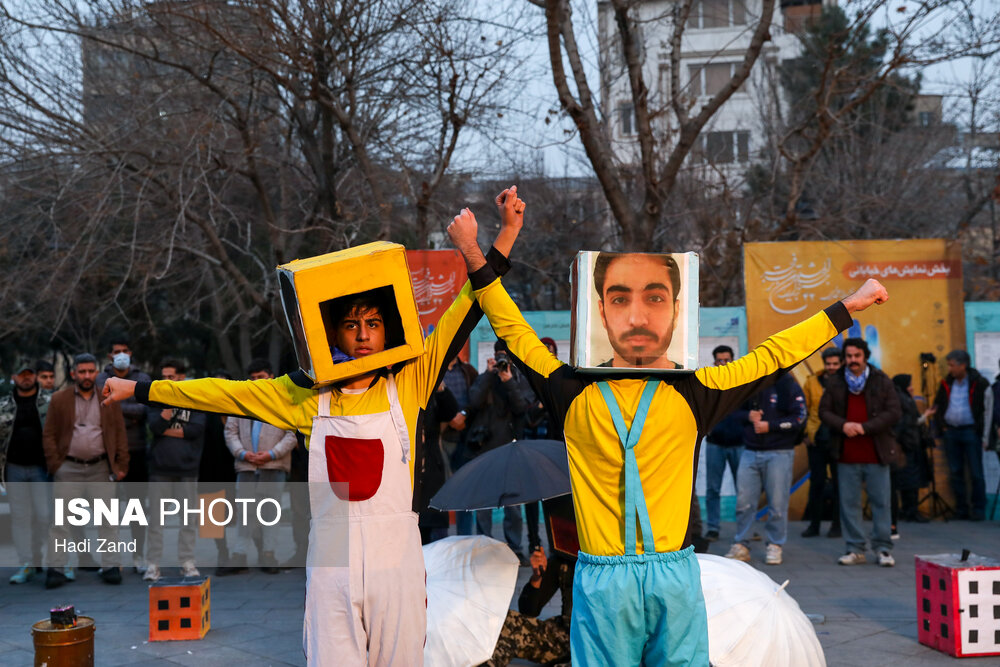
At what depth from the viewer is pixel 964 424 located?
11.4 m

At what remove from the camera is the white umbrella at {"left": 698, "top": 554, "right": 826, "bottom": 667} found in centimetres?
517

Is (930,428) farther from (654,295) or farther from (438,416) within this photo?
(654,295)

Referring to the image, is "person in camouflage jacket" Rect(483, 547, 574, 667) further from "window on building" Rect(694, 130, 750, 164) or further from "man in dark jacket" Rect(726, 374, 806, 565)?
"window on building" Rect(694, 130, 750, 164)

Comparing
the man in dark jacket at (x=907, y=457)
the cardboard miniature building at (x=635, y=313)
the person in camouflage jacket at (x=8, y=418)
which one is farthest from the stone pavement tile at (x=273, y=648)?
the man in dark jacket at (x=907, y=457)

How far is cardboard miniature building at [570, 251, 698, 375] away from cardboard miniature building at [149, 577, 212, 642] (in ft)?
13.8

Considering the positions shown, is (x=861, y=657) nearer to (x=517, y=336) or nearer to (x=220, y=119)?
(x=517, y=336)

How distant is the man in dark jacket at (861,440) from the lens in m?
8.83

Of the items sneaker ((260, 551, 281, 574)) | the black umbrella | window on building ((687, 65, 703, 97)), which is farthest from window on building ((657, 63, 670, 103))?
the black umbrella

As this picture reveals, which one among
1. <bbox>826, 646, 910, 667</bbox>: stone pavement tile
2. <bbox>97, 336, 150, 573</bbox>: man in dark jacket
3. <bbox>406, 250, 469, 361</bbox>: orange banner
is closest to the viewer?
<bbox>826, 646, 910, 667</bbox>: stone pavement tile

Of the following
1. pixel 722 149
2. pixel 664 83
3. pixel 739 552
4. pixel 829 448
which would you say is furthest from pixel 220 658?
pixel 664 83

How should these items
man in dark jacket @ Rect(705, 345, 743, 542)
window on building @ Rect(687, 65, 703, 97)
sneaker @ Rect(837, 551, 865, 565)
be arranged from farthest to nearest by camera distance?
window on building @ Rect(687, 65, 703, 97) < man in dark jacket @ Rect(705, 345, 743, 542) < sneaker @ Rect(837, 551, 865, 565)

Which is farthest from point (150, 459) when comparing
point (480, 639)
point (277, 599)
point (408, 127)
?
point (408, 127)

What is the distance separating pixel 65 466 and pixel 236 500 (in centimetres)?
162

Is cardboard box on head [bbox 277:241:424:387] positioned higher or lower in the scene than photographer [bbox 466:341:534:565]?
higher
